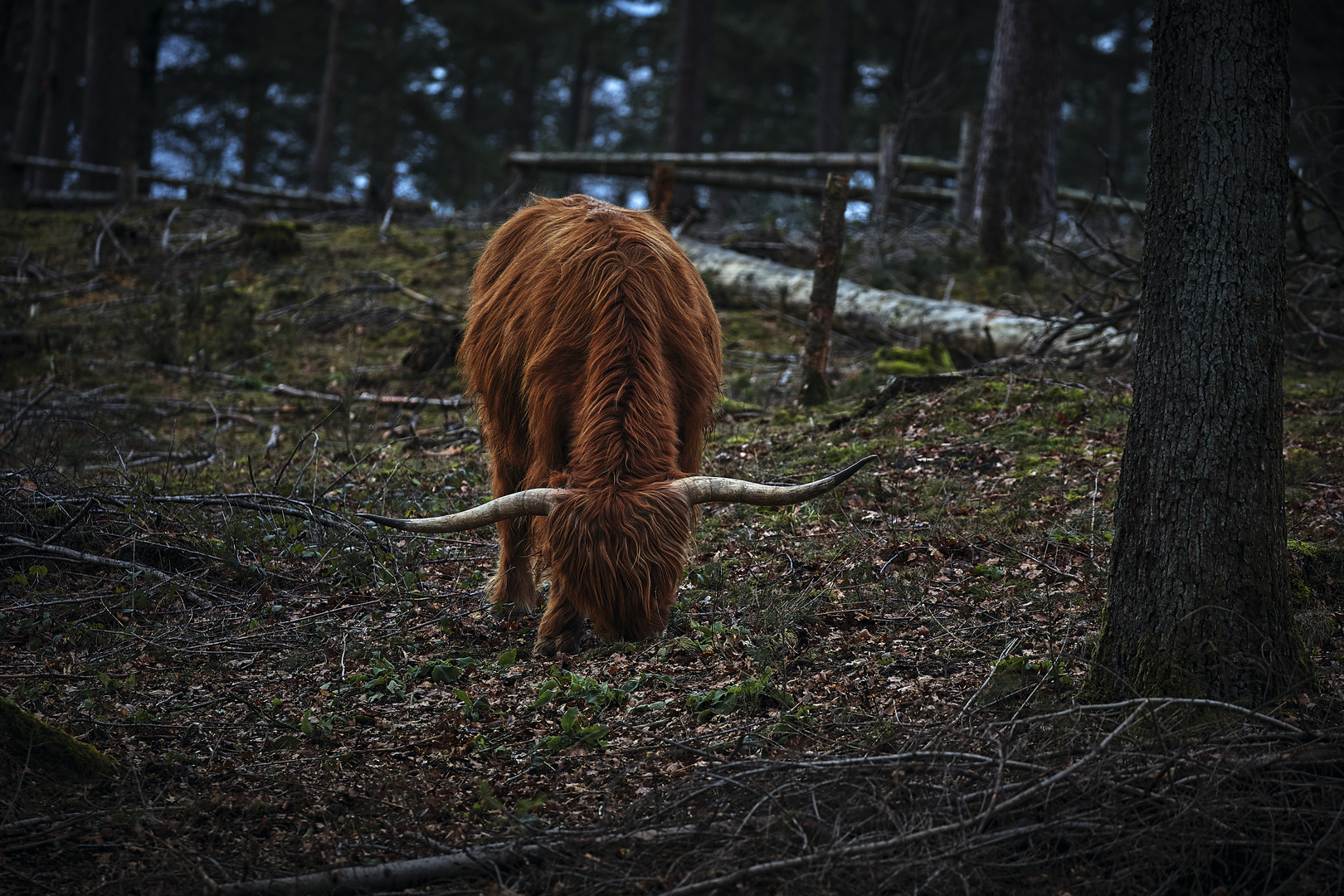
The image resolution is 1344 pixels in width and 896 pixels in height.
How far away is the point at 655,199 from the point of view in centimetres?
1112

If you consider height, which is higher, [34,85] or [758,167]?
[34,85]

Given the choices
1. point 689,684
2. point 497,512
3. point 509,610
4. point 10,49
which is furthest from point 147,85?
point 689,684

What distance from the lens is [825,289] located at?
829 cm

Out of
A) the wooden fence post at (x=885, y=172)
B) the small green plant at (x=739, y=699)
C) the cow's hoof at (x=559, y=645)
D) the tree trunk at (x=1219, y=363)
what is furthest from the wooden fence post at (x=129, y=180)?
the tree trunk at (x=1219, y=363)

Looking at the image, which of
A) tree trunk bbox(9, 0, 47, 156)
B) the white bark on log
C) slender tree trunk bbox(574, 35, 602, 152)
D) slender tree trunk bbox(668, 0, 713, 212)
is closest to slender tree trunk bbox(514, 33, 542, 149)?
slender tree trunk bbox(574, 35, 602, 152)

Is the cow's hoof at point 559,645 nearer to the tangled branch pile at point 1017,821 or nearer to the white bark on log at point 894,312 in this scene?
the tangled branch pile at point 1017,821

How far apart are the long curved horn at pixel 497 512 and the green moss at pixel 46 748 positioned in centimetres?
130

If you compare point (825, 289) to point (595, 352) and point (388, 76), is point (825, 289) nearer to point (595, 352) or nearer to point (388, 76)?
point (595, 352)

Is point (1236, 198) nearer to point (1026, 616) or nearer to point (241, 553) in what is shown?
point (1026, 616)

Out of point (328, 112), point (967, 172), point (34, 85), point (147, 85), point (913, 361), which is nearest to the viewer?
point (913, 361)

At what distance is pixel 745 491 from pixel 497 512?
1.07m

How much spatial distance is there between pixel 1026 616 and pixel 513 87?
114ft

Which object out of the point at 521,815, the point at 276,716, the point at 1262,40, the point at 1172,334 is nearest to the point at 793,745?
the point at 521,815

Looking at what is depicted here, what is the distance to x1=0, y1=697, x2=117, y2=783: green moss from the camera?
10.2 feet
